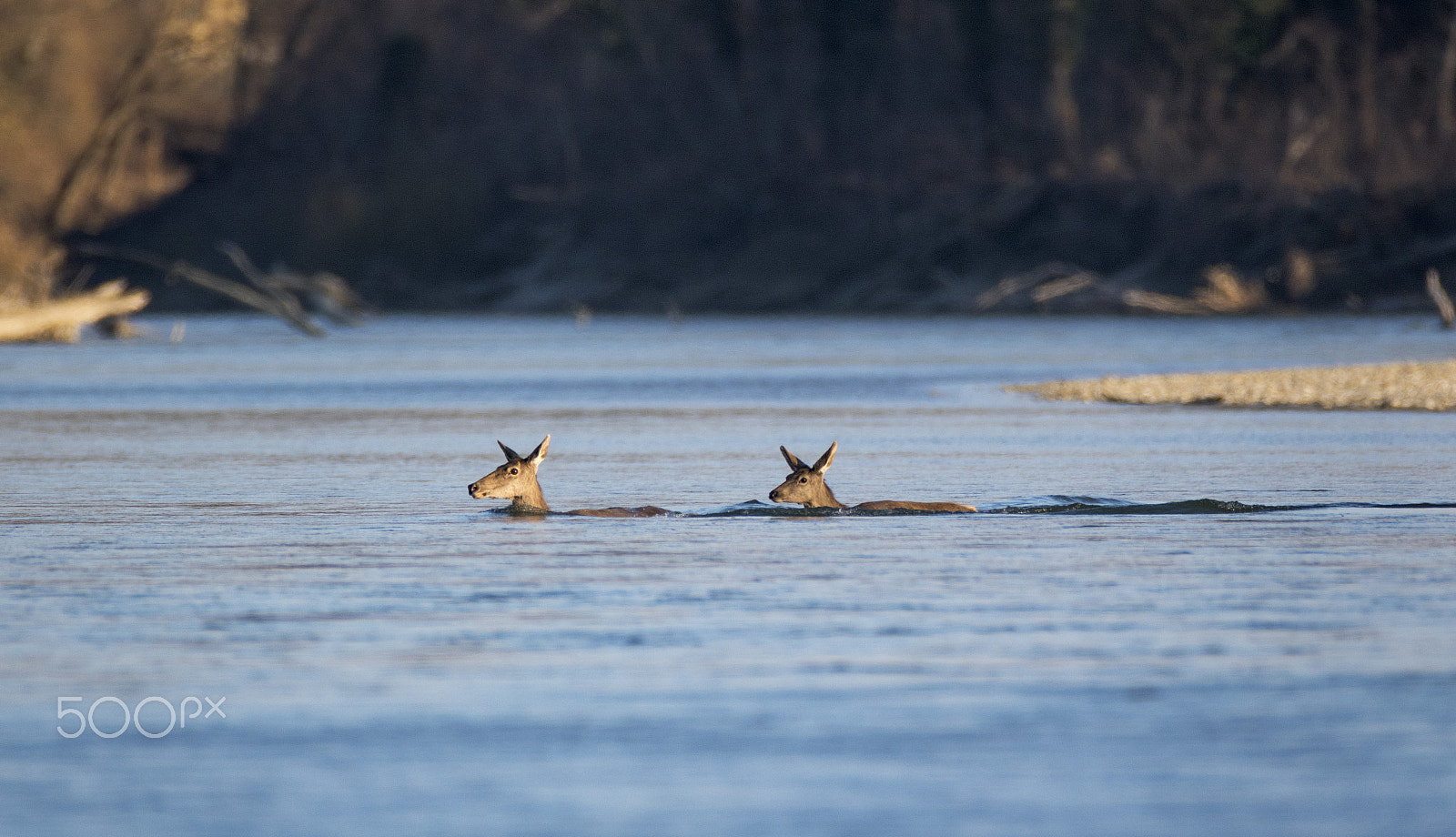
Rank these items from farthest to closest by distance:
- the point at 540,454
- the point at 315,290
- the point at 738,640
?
the point at 315,290 < the point at 540,454 < the point at 738,640

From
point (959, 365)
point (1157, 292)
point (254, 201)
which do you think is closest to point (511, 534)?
point (959, 365)

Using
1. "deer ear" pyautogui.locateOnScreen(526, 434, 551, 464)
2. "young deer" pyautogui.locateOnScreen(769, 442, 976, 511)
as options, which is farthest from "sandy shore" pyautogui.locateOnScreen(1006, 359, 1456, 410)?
"deer ear" pyautogui.locateOnScreen(526, 434, 551, 464)

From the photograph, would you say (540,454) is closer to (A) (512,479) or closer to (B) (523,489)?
(A) (512,479)

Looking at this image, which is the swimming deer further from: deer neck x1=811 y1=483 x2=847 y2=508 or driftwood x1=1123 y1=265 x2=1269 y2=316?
driftwood x1=1123 y1=265 x2=1269 y2=316

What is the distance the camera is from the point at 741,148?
3920 inches

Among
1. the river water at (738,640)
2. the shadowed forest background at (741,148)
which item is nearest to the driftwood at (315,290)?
the shadowed forest background at (741,148)

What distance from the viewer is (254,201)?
345 feet

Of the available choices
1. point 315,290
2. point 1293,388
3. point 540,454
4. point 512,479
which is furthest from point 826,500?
point 315,290

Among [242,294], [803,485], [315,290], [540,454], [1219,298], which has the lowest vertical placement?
[803,485]

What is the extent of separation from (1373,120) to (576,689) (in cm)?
7733

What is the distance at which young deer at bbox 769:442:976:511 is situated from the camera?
17.4 metres

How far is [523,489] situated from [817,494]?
2275mm

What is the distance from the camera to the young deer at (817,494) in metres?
17.4

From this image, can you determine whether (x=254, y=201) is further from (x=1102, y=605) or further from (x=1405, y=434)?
(x=1102, y=605)
